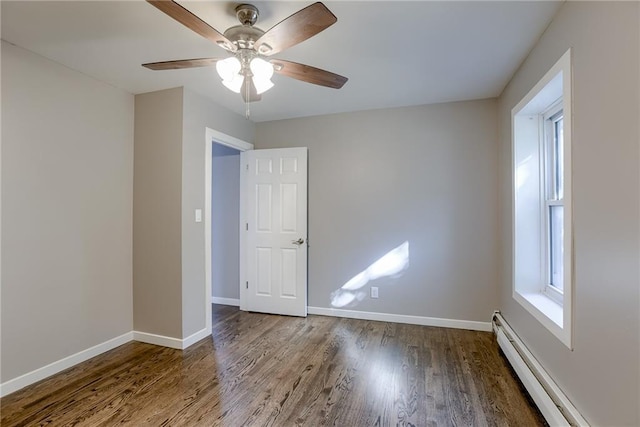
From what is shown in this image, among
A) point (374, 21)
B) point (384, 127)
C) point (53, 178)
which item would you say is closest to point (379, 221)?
point (384, 127)

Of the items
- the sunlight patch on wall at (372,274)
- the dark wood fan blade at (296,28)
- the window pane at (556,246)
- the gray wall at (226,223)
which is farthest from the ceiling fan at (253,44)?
the gray wall at (226,223)

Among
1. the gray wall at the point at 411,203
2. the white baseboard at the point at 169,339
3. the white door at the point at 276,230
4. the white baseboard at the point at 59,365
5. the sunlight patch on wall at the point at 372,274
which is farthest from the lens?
the white door at the point at 276,230

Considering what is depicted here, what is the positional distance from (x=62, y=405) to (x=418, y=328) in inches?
117

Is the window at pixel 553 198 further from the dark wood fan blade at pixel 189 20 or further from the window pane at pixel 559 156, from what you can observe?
the dark wood fan blade at pixel 189 20

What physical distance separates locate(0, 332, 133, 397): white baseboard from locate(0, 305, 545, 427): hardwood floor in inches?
2.0

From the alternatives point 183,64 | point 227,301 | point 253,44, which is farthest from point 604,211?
point 227,301

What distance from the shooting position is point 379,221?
3.44 meters

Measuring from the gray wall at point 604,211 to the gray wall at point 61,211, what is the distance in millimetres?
3414

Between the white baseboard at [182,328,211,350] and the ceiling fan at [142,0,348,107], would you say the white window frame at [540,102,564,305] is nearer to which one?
the ceiling fan at [142,0,348,107]

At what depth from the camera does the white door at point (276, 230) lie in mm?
3623

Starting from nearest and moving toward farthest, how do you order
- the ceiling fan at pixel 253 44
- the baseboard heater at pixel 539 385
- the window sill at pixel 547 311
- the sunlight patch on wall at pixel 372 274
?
the ceiling fan at pixel 253 44, the baseboard heater at pixel 539 385, the window sill at pixel 547 311, the sunlight patch on wall at pixel 372 274

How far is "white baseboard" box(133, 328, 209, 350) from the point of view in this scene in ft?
9.16

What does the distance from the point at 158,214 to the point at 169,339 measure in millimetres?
1161

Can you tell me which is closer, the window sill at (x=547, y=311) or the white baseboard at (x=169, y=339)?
the window sill at (x=547, y=311)
